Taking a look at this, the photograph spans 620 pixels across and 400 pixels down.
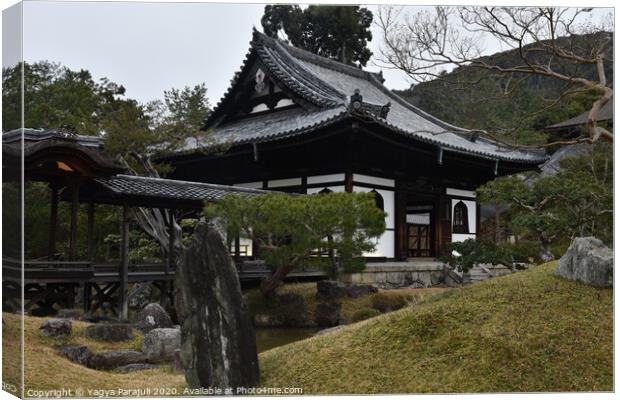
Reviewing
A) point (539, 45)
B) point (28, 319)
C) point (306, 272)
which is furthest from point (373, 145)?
point (28, 319)

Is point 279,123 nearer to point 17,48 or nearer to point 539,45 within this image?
point 539,45

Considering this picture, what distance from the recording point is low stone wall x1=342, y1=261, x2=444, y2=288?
41.4 feet

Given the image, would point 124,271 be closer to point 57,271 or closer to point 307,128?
point 57,271

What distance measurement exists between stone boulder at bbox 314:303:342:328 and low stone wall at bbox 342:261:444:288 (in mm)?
1545

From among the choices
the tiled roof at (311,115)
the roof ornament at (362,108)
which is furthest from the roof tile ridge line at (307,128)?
the roof ornament at (362,108)

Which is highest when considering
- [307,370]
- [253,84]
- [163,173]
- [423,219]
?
[253,84]

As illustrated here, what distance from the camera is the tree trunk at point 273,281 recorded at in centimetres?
1098

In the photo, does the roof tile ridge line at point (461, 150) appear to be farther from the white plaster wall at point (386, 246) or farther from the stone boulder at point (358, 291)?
the stone boulder at point (358, 291)

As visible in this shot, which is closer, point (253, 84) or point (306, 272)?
point (306, 272)

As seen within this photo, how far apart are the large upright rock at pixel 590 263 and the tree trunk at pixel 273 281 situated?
14.7 ft

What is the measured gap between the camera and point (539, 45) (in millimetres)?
9031

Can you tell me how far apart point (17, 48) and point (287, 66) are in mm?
10001

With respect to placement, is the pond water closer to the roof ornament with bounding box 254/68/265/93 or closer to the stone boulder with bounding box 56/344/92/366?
the stone boulder with bounding box 56/344/92/366

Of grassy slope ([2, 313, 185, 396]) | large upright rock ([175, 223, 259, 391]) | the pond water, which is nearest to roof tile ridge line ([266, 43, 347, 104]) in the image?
the pond water
